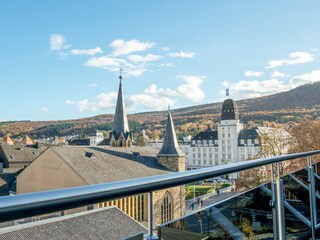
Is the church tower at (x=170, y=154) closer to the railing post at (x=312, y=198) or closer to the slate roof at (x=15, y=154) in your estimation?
the slate roof at (x=15, y=154)

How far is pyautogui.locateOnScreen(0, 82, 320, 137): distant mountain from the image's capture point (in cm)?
6731

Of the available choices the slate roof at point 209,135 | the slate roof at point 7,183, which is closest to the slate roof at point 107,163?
the slate roof at point 7,183

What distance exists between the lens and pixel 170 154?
101 ft

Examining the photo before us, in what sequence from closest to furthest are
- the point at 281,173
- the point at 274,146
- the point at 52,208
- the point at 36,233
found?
the point at 52,208
the point at 36,233
the point at 281,173
the point at 274,146

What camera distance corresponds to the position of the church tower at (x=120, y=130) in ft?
114

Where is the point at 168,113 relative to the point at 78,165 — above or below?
above

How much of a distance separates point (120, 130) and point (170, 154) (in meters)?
6.91

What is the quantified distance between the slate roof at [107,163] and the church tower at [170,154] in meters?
0.62

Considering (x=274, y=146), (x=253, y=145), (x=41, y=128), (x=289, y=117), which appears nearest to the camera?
(x=274, y=146)

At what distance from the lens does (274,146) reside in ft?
76.0

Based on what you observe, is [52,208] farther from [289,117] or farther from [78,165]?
[289,117]

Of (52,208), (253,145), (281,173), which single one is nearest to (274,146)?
(281,173)

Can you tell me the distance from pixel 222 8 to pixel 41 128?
305ft

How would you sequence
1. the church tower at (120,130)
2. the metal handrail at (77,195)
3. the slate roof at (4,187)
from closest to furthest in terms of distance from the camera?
1. the metal handrail at (77,195)
2. the slate roof at (4,187)
3. the church tower at (120,130)
